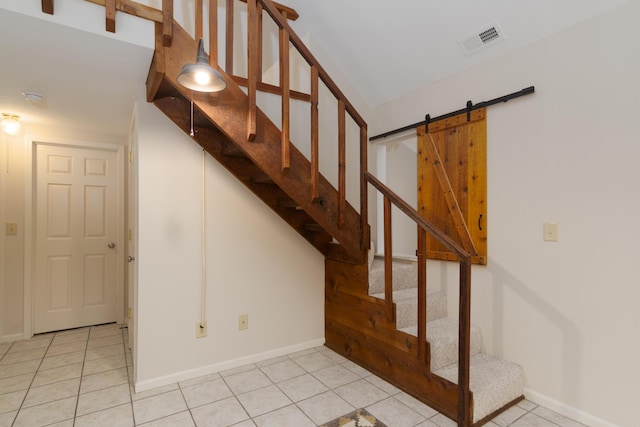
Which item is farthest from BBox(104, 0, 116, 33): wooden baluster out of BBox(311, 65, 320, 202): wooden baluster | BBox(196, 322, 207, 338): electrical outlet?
BBox(196, 322, 207, 338): electrical outlet

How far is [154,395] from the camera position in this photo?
2.19m

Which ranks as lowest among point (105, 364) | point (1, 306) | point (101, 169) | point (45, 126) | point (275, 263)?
point (105, 364)

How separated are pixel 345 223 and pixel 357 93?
67.4 inches

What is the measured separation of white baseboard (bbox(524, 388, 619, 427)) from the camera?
1.85 metres

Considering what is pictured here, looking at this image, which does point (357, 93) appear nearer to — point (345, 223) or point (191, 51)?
point (345, 223)

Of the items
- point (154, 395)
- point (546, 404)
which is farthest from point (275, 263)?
point (546, 404)

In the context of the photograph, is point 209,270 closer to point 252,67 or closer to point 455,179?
point 252,67

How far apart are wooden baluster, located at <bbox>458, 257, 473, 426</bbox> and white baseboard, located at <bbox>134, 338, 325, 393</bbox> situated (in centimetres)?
151

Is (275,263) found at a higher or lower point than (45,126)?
lower

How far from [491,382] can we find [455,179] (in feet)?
4.79

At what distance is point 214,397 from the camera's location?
2170 millimetres

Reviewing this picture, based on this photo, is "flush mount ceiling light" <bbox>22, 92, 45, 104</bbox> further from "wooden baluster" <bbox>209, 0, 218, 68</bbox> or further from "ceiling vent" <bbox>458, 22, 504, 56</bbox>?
"ceiling vent" <bbox>458, 22, 504, 56</bbox>

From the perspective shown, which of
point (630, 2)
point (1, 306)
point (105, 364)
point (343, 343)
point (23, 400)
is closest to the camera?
point (630, 2)

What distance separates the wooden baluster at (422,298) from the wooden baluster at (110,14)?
2.11m
